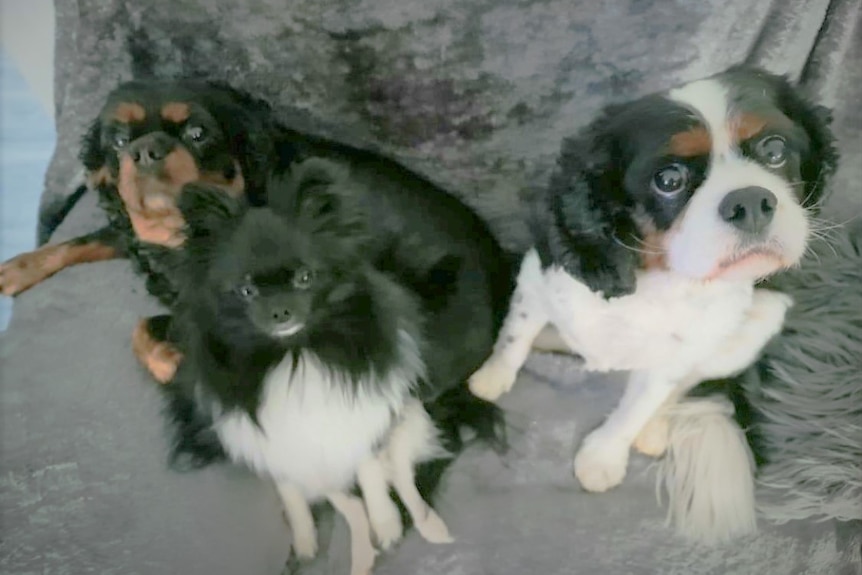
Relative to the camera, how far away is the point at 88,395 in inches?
41.4

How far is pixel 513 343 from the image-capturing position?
1.21 metres

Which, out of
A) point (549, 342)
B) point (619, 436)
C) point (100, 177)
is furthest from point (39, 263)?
point (619, 436)

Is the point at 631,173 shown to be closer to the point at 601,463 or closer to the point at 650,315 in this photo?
the point at 650,315

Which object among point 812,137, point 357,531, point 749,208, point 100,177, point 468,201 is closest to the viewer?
point 749,208

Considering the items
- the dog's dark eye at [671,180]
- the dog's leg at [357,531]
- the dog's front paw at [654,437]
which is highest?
the dog's dark eye at [671,180]

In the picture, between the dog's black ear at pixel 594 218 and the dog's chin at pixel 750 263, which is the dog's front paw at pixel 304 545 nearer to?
the dog's black ear at pixel 594 218

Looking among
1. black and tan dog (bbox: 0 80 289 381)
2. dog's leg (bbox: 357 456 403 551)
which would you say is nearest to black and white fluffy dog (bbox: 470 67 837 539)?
dog's leg (bbox: 357 456 403 551)

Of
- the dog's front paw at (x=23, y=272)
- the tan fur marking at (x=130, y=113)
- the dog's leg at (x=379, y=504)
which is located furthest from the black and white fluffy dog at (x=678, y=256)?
the dog's front paw at (x=23, y=272)

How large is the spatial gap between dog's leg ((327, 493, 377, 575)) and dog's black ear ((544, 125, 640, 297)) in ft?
1.43

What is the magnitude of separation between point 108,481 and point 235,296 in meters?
0.31

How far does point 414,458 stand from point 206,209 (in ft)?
1.56

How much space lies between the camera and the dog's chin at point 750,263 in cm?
86

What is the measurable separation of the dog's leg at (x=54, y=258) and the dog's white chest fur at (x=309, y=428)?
0.44 meters

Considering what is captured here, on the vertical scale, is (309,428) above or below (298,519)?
above
